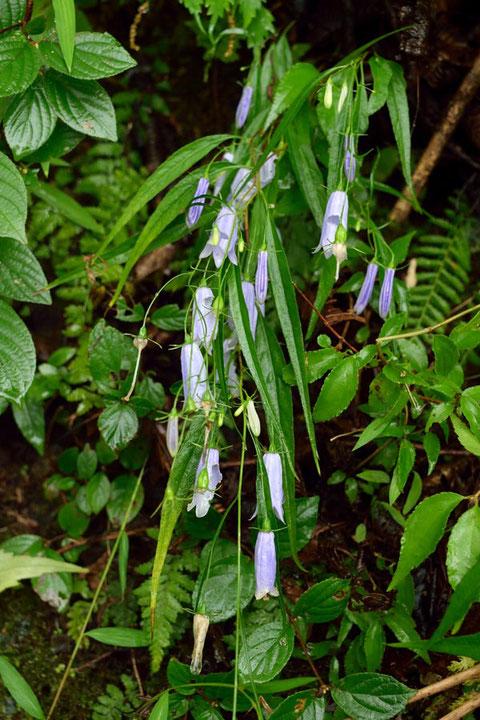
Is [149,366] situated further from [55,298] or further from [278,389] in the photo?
[278,389]

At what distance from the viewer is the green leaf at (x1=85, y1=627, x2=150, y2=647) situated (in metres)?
1.57

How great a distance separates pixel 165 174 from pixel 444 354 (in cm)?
78

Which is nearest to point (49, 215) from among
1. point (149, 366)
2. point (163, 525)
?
point (149, 366)

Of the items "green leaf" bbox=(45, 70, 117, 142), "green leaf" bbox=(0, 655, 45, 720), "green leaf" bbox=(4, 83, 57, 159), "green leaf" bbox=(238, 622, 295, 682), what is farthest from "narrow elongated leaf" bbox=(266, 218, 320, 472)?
"green leaf" bbox=(0, 655, 45, 720)

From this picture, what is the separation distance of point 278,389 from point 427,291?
95cm

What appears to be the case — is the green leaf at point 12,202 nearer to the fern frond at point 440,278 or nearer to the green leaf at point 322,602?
the green leaf at point 322,602

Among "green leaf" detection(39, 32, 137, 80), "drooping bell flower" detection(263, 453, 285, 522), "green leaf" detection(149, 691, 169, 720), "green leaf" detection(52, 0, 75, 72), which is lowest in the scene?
"green leaf" detection(149, 691, 169, 720)

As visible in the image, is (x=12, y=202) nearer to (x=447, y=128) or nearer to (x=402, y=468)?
(x=402, y=468)

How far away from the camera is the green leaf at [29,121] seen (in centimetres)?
145

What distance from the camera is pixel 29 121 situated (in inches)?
58.1

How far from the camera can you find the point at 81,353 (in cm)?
199

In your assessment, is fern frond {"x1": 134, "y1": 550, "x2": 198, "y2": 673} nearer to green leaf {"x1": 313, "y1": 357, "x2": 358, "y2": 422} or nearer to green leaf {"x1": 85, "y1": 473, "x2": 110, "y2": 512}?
green leaf {"x1": 85, "y1": 473, "x2": 110, "y2": 512}

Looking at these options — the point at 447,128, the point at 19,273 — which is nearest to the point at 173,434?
the point at 19,273

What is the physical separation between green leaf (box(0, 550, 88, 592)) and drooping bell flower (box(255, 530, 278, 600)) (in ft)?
1.94
